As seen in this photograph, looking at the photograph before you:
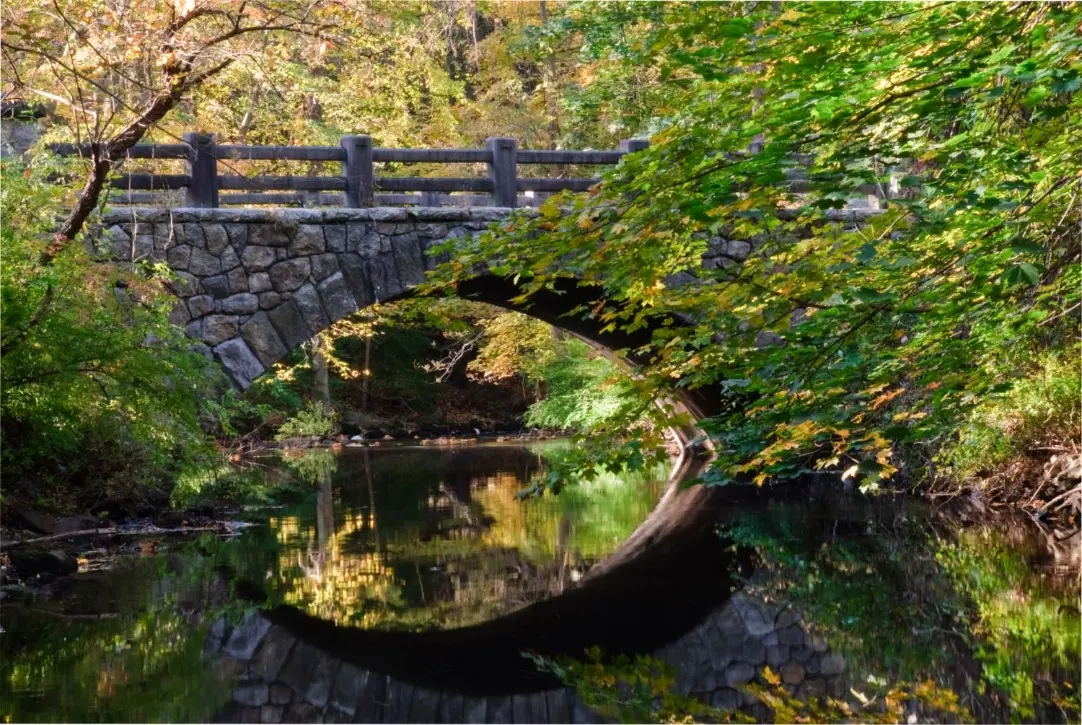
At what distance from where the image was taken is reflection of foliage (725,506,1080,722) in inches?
189

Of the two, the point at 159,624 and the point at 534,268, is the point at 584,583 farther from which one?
the point at 534,268

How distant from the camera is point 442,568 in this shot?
8.05 meters

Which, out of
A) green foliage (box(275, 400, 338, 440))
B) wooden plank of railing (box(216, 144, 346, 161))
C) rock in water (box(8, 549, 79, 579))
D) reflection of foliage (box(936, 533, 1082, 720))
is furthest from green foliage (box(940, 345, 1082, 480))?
green foliage (box(275, 400, 338, 440))

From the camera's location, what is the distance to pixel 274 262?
33.2ft

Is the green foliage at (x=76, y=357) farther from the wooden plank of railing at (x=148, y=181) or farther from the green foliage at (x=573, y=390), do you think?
the green foliage at (x=573, y=390)

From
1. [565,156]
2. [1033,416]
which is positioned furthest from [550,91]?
[1033,416]

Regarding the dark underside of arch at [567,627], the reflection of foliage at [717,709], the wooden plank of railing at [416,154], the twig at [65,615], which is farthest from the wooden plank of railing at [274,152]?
the reflection of foliage at [717,709]

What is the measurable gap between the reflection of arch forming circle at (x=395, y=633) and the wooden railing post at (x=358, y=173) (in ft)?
0.62

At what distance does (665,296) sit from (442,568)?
12.6 ft

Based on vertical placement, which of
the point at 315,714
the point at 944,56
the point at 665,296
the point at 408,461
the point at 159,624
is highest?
the point at 408,461

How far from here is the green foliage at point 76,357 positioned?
7.34 meters

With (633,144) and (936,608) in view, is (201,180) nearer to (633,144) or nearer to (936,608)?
(633,144)

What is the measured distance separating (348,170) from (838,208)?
6875 mm

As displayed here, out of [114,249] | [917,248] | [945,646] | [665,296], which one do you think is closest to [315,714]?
[665,296]
